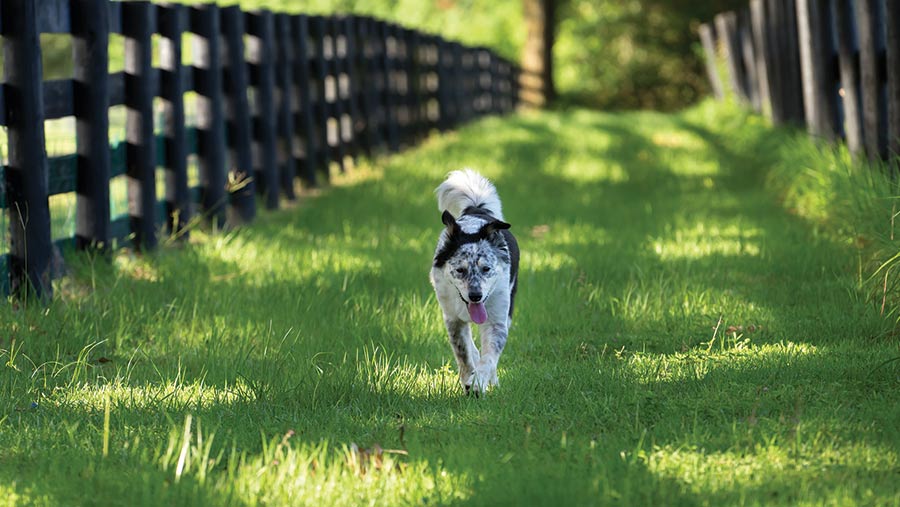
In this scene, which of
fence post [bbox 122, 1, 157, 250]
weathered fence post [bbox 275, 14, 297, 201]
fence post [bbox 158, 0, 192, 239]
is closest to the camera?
fence post [bbox 122, 1, 157, 250]

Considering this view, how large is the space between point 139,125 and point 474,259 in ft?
14.3

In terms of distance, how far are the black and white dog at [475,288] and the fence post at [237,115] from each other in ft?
17.8

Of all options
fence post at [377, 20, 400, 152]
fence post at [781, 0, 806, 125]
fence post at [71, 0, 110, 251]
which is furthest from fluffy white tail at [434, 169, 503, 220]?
fence post at [377, 20, 400, 152]

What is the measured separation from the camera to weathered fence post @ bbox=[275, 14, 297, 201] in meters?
12.2

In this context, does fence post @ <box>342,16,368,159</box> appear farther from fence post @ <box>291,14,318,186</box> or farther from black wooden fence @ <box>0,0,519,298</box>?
fence post @ <box>291,14,318,186</box>

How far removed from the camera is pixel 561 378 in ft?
17.6

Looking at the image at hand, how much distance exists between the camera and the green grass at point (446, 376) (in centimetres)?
397

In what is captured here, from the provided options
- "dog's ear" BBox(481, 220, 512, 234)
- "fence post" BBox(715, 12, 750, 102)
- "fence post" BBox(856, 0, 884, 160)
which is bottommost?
"dog's ear" BBox(481, 220, 512, 234)

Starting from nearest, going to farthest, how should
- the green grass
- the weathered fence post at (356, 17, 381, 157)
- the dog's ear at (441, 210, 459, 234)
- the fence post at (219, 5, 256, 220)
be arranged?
the green grass < the dog's ear at (441, 210, 459, 234) < the fence post at (219, 5, 256, 220) < the weathered fence post at (356, 17, 381, 157)

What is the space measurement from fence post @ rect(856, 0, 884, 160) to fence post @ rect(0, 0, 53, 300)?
5.90 meters

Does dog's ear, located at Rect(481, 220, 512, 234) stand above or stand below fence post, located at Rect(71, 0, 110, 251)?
below

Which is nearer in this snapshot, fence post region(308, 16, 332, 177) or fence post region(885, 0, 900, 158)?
fence post region(885, 0, 900, 158)

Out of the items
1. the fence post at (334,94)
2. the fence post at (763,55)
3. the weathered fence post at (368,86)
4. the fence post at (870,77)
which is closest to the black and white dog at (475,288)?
the fence post at (870,77)

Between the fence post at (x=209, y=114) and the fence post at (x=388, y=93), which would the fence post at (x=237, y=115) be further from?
the fence post at (x=388, y=93)
